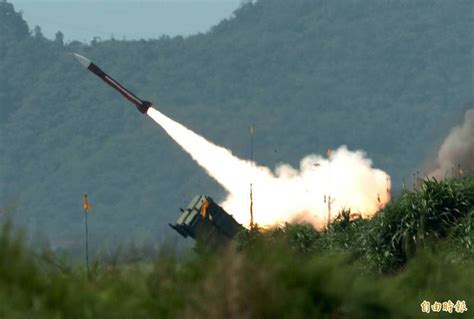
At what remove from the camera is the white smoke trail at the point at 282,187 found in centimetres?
5962

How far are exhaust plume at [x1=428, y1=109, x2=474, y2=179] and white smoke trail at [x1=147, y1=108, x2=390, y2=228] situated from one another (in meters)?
7.67

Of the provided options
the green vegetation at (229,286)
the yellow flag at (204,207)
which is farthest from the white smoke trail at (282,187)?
the green vegetation at (229,286)

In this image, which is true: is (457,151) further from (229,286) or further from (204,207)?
(229,286)

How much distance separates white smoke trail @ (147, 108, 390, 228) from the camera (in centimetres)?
5962

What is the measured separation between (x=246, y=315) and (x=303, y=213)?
175ft

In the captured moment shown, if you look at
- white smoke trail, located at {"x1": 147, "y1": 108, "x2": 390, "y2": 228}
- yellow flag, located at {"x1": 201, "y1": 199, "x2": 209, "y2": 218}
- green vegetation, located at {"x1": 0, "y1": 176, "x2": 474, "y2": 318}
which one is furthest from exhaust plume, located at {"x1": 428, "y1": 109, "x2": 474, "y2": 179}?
green vegetation, located at {"x1": 0, "y1": 176, "x2": 474, "y2": 318}

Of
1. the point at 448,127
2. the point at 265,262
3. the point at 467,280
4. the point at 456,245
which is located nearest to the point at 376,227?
the point at 456,245

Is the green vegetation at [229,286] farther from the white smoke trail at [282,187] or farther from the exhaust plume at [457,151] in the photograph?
the exhaust plume at [457,151]

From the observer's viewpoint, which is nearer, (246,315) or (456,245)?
(246,315)

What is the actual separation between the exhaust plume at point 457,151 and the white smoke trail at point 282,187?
7.67 m

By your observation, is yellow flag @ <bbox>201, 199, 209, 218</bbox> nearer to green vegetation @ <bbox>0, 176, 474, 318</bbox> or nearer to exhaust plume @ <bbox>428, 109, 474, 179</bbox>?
green vegetation @ <bbox>0, 176, 474, 318</bbox>

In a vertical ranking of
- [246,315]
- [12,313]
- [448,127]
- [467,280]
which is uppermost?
[448,127]

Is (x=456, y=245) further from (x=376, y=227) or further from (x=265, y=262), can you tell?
(x=265, y=262)

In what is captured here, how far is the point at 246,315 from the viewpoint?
14.1 m
